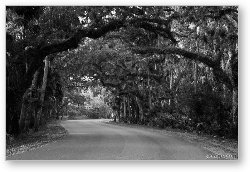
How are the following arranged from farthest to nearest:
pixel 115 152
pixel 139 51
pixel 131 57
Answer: pixel 131 57
pixel 139 51
pixel 115 152

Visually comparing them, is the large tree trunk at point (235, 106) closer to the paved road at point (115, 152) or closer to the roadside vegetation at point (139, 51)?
the roadside vegetation at point (139, 51)

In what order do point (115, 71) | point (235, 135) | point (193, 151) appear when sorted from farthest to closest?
point (115, 71) → point (235, 135) → point (193, 151)

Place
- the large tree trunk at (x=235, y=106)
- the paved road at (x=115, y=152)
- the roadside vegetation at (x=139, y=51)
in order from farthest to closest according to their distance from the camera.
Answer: the large tree trunk at (x=235, y=106) < the roadside vegetation at (x=139, y=51) < the paved road at (x=115, y=152)

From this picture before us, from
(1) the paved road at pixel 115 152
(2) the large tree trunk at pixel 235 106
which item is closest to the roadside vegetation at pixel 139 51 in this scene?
(2) the large tree trunk at pixel 235 106

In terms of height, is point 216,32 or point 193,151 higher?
point 216,32

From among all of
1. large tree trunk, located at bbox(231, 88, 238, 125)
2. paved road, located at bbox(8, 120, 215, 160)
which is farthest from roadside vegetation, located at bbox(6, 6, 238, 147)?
paved road, located at bbox(8, 120, 215, 160)

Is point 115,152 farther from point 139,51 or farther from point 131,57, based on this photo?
point 131,57

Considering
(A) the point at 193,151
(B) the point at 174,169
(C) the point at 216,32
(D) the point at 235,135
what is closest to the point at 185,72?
(C) the point at 216,32

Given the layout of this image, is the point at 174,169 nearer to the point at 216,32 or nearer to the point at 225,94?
the point at 225,94

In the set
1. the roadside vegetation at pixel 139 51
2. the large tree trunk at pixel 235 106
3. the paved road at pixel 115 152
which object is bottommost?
the paved road at pixel 115 152

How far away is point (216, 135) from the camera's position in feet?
65.3

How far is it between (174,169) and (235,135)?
722 cm

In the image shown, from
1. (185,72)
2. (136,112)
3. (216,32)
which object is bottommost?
(136,112)

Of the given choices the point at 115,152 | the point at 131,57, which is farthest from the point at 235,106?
the point at 131,57
